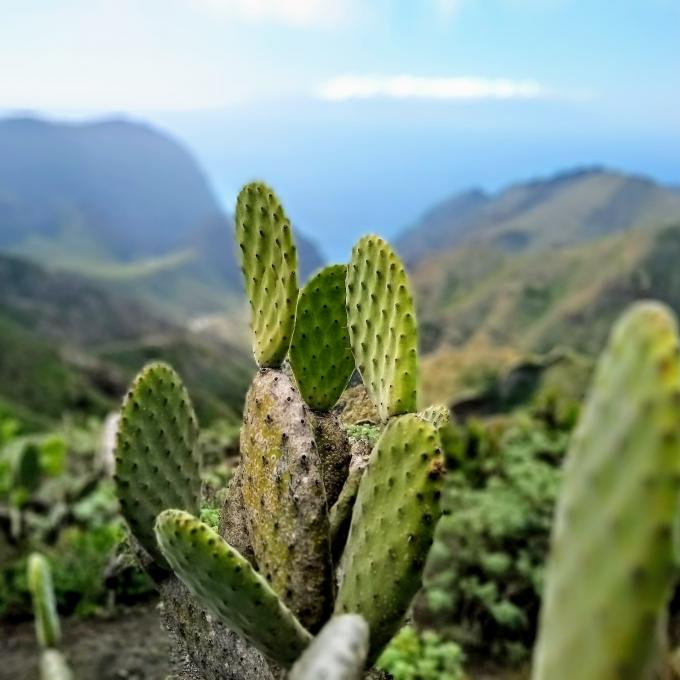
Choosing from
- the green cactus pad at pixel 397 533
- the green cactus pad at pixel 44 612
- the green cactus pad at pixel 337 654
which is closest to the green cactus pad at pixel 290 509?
the green cactus pad at pixel 397 533

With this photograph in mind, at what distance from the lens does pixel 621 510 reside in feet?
3.73

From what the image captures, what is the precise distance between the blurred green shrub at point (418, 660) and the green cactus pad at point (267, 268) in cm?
307

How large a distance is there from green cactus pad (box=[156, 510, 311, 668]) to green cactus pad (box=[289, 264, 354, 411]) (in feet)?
2.55

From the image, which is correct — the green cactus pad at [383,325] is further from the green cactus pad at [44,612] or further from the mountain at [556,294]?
the mountain at [556,294]

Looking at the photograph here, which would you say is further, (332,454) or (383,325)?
(332,454)

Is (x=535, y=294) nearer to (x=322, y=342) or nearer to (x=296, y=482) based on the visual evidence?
(x=322, y=342)

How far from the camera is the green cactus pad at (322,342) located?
2.69 meters

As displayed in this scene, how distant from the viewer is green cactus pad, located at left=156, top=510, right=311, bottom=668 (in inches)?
76.4

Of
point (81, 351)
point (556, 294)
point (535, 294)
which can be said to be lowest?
point (535, 294)

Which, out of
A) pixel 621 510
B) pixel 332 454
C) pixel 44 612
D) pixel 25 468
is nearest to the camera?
pixel 621 510

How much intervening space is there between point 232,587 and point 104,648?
14.9 feet

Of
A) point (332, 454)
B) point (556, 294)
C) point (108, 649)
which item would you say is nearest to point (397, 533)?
point (332, 454)

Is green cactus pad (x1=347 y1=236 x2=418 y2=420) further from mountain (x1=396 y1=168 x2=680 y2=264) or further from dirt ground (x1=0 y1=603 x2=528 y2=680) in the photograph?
mountain (x1=396 y1=168 x2=680 y2=264)

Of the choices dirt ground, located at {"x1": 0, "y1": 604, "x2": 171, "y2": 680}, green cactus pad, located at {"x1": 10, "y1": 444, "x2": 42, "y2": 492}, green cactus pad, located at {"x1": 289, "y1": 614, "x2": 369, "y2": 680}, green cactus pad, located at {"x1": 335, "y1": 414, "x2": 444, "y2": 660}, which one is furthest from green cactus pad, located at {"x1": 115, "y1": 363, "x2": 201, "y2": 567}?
green cactus pad, located at {"x1": 10, "y1": 444, "x2": 42, "y2": 492}
